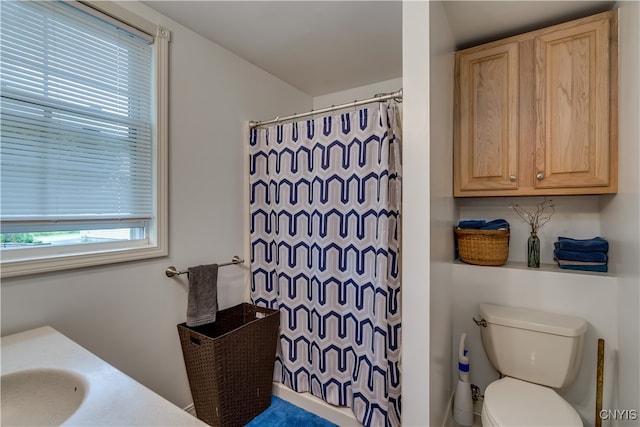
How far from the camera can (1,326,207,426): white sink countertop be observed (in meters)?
0.65

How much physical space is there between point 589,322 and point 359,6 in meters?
2.07

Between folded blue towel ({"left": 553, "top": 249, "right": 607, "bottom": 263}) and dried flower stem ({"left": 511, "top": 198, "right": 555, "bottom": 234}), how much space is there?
22cm

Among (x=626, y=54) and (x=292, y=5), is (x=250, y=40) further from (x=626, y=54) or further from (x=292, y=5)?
(x=626, y=54)

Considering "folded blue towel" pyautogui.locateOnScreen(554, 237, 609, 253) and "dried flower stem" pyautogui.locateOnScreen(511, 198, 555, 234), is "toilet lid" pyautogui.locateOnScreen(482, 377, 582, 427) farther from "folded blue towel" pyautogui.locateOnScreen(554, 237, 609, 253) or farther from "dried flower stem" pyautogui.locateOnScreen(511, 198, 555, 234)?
"dried flower stem" pyautogui.locateOnScreen(511, 198, 555, 234)

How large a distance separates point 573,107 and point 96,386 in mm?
2312

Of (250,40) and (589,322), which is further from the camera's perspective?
(250,40)

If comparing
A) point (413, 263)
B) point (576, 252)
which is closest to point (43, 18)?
point (413, 263)

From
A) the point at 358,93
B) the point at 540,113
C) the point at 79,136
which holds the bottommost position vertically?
the point at 79,136

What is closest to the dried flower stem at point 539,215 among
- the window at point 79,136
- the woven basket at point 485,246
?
the woven basket at point 485,246

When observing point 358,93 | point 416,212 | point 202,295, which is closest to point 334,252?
point 416,212

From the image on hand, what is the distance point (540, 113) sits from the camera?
5.33 ft

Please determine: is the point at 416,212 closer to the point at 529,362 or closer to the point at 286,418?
the point at 529,362

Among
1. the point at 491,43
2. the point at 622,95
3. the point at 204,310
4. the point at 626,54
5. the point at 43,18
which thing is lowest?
the point at 204,310

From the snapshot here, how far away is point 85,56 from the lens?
1.38 metres
